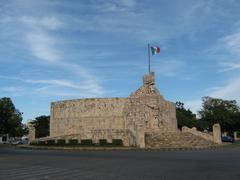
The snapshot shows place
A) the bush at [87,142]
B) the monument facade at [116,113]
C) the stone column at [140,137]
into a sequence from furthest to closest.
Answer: the monument facade at [116,113], the bush at [87,142], the stone column at [140,137]

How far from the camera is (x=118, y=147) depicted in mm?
35125

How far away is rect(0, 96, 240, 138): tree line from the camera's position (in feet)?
234

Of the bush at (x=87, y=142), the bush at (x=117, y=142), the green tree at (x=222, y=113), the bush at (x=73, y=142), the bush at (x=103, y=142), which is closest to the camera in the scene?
the bush at (x=103, y=142)

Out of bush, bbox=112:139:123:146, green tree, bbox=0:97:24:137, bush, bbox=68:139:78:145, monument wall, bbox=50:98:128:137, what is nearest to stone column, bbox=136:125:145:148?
bush, bbox=112:139:123:146

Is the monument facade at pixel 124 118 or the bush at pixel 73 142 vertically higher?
the monument facade at pixel 124 118

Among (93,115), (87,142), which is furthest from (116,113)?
(87,142)

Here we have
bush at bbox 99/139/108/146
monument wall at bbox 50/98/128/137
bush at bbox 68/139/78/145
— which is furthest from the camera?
monument wall at bbox 50/98/128/137

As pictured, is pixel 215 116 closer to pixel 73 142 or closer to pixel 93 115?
pixel 93 115

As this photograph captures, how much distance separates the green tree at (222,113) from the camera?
70688mm

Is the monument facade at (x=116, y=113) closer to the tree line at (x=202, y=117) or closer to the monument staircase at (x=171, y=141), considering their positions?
the monument staircase at (x=171, y=141)

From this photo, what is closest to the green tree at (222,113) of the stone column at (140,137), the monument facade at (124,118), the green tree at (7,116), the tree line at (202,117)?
the tree line at (202,117)

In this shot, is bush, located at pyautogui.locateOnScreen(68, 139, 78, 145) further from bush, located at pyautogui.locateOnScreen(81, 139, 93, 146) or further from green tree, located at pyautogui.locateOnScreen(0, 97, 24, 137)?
green tree, located at pyautogui.locateOnScreen(0, 97, 24, 137)

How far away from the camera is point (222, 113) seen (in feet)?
237

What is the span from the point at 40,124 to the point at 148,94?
154 feet
